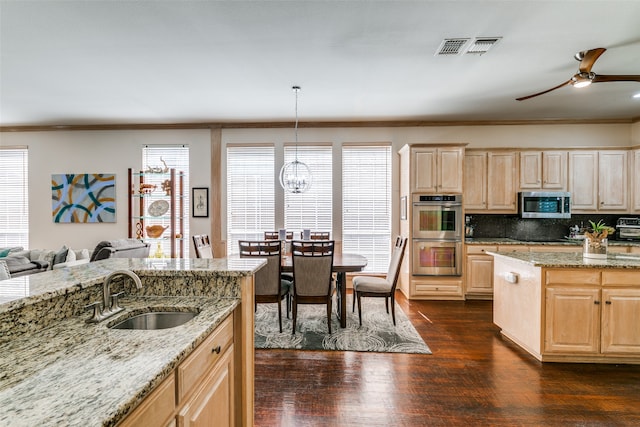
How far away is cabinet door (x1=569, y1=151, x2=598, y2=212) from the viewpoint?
457 centimetres

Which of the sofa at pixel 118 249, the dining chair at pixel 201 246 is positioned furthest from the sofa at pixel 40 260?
the dining chair at pixel 201 246

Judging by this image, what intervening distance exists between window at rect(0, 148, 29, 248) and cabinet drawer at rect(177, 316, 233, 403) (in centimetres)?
607

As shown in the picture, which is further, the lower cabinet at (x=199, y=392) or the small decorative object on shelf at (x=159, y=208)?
the small decorative object on shelf at (x=159, y=208)

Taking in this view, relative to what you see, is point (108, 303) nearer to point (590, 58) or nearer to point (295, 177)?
point (295, 177)

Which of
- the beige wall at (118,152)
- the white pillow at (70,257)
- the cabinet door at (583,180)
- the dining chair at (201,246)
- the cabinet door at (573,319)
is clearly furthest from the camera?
the beige wall at (118,152)

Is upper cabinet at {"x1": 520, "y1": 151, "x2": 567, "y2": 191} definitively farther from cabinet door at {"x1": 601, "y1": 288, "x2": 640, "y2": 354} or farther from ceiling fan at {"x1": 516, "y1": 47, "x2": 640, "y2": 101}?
cabinet door at {"x1": 601, "y1": 288, "x2": 640, "y2": 354}

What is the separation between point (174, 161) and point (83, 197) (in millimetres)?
1733

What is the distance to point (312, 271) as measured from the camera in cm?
318

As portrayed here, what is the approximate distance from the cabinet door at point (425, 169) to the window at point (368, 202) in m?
0.67

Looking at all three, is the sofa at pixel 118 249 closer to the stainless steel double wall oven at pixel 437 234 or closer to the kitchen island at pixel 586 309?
the stainless steel double wall oven at pixel 437 234

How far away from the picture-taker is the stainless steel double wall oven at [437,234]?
448 cm

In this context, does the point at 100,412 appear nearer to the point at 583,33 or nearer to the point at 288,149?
the point at 583,33

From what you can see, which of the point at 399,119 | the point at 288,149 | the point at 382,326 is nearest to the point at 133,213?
the point at 288,149

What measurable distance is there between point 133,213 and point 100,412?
5.31 metres
